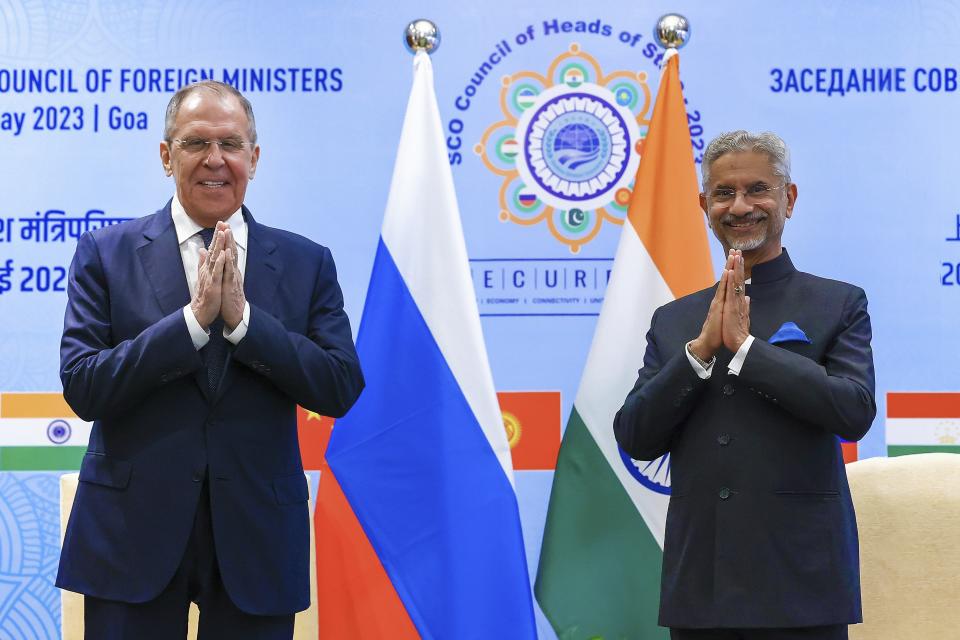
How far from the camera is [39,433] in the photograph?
3.27m

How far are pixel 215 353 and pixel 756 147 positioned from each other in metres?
1.14

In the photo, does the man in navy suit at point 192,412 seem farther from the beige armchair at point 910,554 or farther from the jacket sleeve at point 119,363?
the beige armchair at point 910,554

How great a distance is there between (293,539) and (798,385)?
37.6 inches

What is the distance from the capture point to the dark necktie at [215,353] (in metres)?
1.94

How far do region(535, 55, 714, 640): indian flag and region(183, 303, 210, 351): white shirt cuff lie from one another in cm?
120

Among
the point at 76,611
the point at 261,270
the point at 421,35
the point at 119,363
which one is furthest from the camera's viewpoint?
the point at 421,35

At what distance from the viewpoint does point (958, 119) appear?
320cm

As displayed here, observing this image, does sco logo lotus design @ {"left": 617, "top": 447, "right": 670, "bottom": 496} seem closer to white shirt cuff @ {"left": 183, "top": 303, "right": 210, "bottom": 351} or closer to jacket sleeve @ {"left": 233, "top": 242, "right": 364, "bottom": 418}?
jacket sleeve @ {"left": 233, "top": 242, "right": 364, "bottom": 418}

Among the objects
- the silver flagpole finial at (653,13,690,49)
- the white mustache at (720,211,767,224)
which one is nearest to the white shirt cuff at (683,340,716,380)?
the white mustache at (720,211,767,224)

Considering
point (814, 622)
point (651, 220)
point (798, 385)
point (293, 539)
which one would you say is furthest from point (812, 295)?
point (293, 539)

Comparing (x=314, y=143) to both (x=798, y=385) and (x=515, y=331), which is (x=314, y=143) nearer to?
(x=515, y=331)

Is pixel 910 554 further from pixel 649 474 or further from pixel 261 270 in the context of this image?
pixel 261 270

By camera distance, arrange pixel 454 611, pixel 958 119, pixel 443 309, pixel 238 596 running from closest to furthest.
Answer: pixel 238 596 < pixel 454 611 < pixel 443 309 < pixel 958 119

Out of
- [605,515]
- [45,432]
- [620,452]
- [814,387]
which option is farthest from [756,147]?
[45,432]
